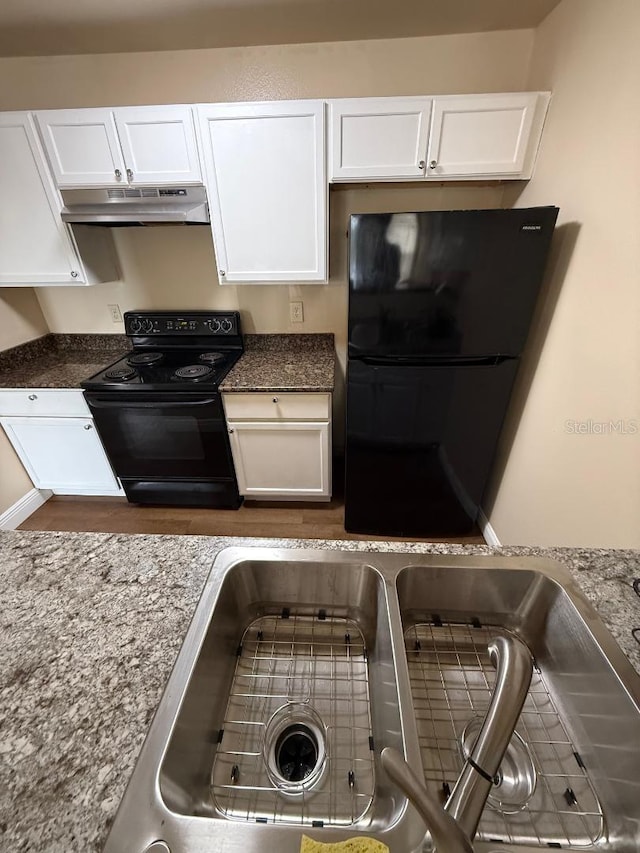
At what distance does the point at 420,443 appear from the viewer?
6.01ft

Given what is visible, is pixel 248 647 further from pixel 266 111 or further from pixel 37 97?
pixel 37 97

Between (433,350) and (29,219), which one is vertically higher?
(29,219)

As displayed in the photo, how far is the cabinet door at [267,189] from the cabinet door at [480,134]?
521 mm

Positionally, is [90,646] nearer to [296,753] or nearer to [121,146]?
[296,753]

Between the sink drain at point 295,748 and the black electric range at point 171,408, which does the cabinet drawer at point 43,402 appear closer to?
the black electric range at point 171,408

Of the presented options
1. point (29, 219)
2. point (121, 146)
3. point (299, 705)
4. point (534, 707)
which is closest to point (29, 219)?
point (29, 219)

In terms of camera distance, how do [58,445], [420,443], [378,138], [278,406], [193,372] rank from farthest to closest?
[58,445], [193,372], [278,406], [420,443], [378,138]

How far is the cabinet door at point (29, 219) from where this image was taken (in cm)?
171

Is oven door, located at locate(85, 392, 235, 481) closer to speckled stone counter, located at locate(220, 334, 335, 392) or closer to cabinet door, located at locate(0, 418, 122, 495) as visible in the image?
cabinet door, located at locate(0, 418, 122, 495)

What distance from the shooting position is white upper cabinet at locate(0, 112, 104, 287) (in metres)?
1.71

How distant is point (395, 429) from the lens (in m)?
1.80

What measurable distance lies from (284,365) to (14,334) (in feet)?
5.61

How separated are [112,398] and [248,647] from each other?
1.71 meters

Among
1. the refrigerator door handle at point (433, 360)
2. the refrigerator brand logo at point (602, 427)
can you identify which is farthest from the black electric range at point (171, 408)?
the refrigerator brand logo at point (602, 427)
